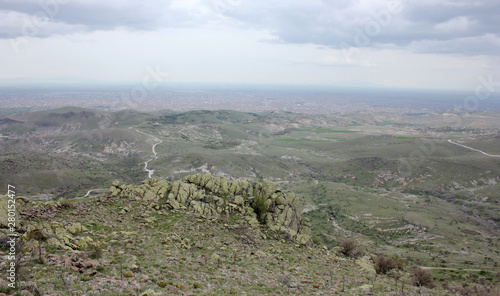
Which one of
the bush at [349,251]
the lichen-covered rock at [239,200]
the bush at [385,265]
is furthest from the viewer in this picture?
the bush at [349,251]

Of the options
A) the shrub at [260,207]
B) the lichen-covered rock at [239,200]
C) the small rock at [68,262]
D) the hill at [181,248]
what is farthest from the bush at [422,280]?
the small rock at [68,262]

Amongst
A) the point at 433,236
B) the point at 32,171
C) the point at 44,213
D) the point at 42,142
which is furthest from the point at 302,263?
the point at 42,142

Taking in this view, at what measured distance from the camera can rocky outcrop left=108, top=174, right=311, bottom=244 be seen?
25844 millimetres

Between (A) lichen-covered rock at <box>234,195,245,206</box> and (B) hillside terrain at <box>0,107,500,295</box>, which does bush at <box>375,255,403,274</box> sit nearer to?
(B) hillside terrain at <box>0,107,500,295</box>

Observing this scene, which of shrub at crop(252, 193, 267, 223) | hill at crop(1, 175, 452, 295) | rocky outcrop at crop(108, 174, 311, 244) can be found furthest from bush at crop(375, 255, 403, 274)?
shrub at crop(252, 193, 267, 223)

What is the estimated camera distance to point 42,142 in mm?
138500

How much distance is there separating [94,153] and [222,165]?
6689 centimetres

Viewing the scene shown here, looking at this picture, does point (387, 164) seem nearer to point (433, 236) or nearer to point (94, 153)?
point (433, 236)

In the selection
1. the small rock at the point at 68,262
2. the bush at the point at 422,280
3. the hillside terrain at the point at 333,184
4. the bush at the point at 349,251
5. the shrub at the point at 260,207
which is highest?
the small rock at the point at 68,262

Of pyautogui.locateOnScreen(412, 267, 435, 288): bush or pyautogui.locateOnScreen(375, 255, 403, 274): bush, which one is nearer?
pyautogui.locateOnScreen(412, 267, 435, 288): bush

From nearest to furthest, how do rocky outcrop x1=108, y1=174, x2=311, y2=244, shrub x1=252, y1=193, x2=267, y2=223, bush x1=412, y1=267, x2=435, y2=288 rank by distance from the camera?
bush x1=412, y1=267, x2=435, y2=288, rocky outcrop x1=108, y1=174, x2=311, y2=244, shrub x1=252, y1=193, x2=267, y2=223

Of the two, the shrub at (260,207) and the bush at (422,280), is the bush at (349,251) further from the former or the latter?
the shrub at (260,207)

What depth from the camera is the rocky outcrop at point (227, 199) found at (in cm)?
2584

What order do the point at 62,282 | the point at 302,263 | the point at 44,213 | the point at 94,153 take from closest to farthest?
the point at 62,282
the point at 44,213
the point at 302,263
the point at 94,153
